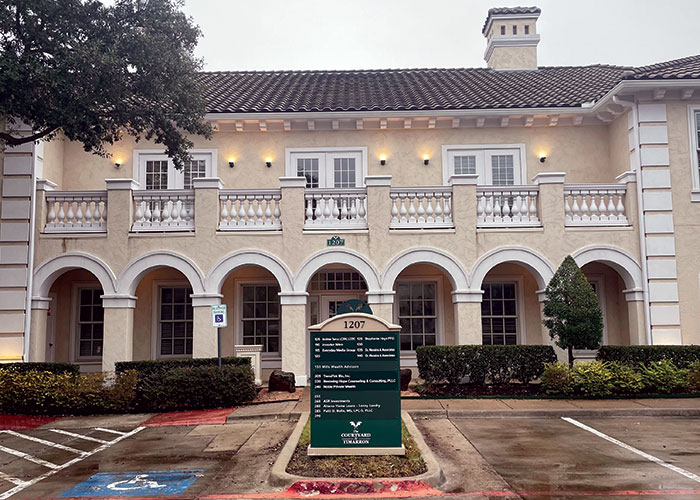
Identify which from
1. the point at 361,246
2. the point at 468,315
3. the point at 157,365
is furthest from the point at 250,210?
the point at 468,315

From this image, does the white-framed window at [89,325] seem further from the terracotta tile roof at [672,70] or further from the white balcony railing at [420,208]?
the terracotta tile roof at [672,70]

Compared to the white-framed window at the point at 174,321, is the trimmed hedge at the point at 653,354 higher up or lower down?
lower down

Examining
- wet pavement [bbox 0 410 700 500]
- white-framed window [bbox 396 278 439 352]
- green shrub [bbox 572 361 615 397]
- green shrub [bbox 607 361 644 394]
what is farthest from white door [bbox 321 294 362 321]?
green shrub [bbox 607 361 644 394]

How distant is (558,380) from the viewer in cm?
1279

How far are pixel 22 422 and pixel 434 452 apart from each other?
26.9 ft

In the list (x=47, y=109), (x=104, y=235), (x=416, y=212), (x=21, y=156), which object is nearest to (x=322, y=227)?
(x=416, y=212)

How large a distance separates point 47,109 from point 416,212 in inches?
336

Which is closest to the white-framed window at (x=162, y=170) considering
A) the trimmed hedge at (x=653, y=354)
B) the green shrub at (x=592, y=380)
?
the green shrub at (x=592, y=380)

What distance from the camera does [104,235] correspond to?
48.8 feet

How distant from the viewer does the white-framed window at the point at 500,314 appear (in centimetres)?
1669

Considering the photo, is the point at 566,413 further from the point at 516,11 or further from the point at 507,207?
the point at 516,11

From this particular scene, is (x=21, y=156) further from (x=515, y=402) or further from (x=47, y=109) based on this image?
(x=515, y=402)

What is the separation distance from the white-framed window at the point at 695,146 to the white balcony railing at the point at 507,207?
3883 millimetres

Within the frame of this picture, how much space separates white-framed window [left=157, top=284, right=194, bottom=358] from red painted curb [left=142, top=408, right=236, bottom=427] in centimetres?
462
